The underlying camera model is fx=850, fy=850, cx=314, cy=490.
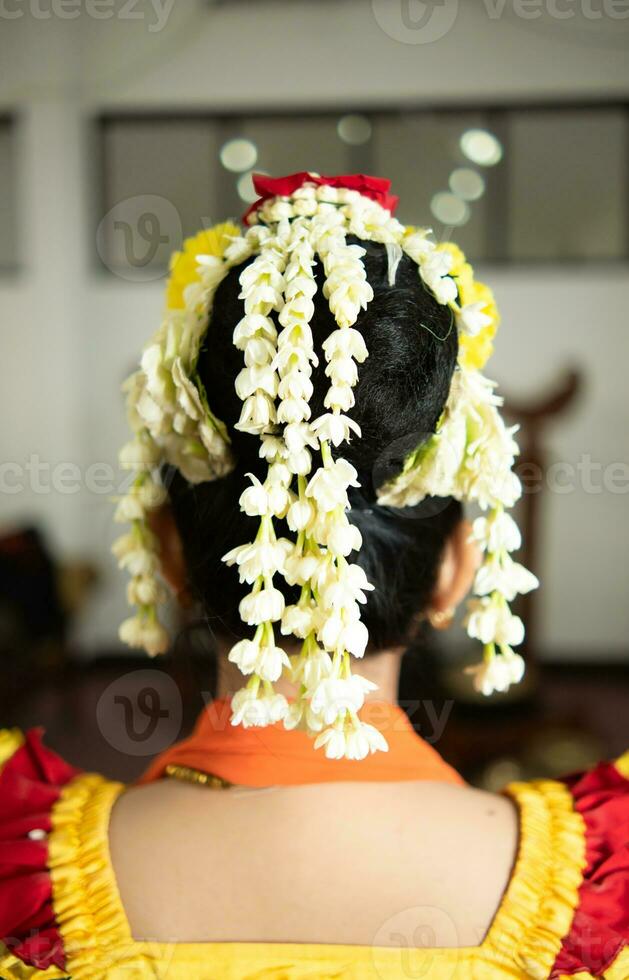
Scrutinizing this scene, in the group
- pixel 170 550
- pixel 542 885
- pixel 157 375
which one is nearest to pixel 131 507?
pixel 170 550

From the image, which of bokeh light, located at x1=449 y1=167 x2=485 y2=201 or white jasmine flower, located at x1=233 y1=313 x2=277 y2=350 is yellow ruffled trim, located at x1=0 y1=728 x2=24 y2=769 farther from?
bokeh light, located at x1=449 y1=167 x2=485 y2=201

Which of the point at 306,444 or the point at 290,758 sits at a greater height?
the point at 306,444

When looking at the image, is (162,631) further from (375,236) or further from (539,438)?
(539,438)

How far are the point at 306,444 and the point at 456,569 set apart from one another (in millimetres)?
251

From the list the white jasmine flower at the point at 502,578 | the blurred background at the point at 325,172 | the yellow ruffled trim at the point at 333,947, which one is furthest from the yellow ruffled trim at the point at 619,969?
the blurred background at the point at 325,172

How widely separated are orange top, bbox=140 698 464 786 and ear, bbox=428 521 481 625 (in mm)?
106

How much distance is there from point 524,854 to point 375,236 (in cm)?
49

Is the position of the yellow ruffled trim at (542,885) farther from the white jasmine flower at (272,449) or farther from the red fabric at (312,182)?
the red fabric at (312,182)

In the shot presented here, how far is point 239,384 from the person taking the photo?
1.94ft

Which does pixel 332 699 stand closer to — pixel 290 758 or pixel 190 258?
pixel 290 758

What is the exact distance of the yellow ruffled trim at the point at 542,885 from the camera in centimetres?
63

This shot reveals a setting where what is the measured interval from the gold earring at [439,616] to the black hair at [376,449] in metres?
0.03

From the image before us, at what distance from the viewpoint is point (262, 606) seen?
0.58 metres

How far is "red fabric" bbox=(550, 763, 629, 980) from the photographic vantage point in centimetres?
63
